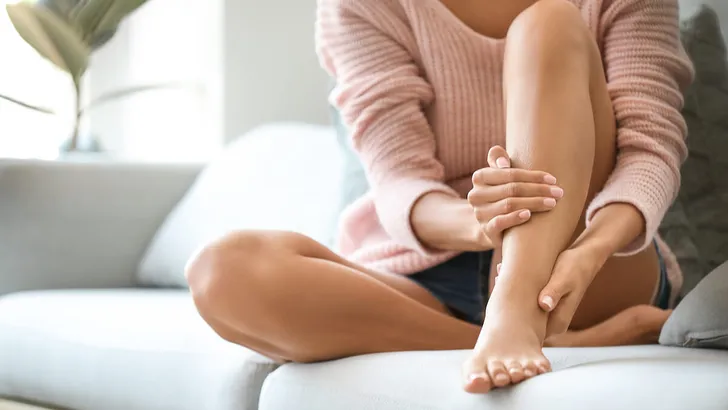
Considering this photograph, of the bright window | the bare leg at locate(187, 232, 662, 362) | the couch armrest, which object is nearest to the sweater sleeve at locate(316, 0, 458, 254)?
the bare leg at locate(187, 232, 662, 362)

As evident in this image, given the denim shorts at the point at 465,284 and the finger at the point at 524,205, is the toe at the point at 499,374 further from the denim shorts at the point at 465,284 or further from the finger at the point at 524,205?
the denim shorts at the point at 465,284

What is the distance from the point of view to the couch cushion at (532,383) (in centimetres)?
70

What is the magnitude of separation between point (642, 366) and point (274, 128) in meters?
1.22

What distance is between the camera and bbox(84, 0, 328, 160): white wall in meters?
2.21

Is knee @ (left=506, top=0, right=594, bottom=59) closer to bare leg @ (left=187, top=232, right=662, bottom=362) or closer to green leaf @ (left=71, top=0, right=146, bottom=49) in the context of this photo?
bare leg @ (left=187, top=232, right=662, bottom=362)

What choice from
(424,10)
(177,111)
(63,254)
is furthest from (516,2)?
(177,111)

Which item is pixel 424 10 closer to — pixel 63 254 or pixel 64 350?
pixel 64 350

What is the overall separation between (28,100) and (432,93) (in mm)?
1737

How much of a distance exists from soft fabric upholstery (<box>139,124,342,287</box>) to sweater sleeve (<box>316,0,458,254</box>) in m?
0.37

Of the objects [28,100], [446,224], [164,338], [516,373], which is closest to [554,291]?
[516,373]

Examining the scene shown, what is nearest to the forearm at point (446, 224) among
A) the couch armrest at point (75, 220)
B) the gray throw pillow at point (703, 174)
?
the gray throw pillow at point (703, 174)

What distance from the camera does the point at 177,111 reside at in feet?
8.65

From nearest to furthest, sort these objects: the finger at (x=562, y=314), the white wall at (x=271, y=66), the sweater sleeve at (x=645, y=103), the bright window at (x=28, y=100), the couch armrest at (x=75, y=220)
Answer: the finger at (x=562, y=314) → the sweater sleeve at (x=645, y=103) → the couch armrest at (x=75, y=220) → the white wall at (x=271, y=66) → the bright window at (x=28, y=100)

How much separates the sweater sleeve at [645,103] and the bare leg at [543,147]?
3 centimetres
